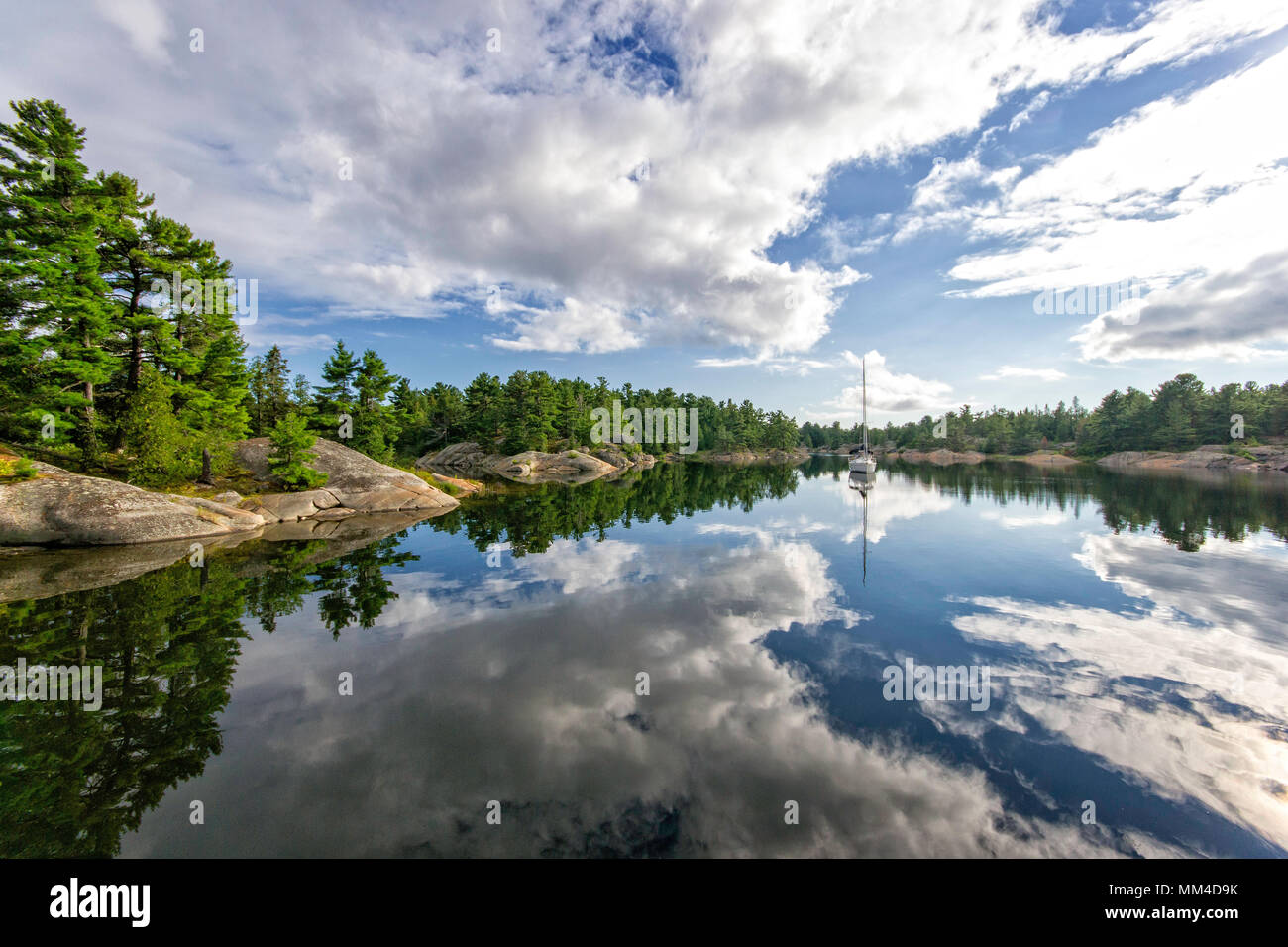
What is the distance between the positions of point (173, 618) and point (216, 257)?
31753 mm

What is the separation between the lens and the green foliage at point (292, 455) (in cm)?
3058

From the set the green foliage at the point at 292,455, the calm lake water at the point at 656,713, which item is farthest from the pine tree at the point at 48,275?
the calm lake water at the point at 656,713

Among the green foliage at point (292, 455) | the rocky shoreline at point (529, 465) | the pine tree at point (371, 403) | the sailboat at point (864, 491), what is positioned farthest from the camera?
the rocky shoreline at point (529, 465)

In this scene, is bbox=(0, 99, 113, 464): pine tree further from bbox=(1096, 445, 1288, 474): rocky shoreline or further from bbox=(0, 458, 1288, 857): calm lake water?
bbox=(1096, 445, 1288, 474): rocky shoreline

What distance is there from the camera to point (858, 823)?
6.09 m

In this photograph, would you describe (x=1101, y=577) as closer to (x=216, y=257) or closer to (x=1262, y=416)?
(x=216, y=257)

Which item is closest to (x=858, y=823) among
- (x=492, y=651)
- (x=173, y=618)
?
(x=492, y=651)

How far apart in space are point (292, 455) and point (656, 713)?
110 ft

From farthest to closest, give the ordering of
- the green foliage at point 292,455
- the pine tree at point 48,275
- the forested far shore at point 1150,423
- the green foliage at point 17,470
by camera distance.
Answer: the forested far shore at point 1150,423 → the green foliage at point 292,455 → the pine tree at point 48,275 → the green foliage at point 17,470

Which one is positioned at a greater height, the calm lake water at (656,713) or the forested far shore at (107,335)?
the forested far shore at (107,335)

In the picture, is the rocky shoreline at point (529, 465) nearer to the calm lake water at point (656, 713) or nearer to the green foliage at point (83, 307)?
the green foliage at point (83, 307)

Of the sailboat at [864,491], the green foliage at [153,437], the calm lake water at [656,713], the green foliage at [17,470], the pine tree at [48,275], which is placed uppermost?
the pine tree at [48,275]

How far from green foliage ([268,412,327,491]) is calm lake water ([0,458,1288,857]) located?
14117 millimetres

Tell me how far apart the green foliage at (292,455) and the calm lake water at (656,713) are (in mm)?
14117
